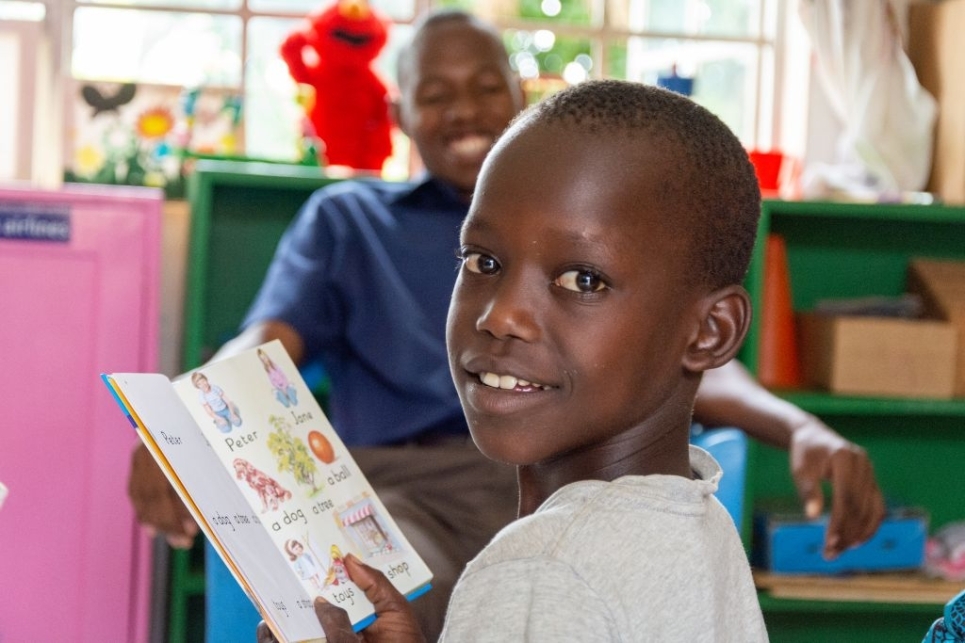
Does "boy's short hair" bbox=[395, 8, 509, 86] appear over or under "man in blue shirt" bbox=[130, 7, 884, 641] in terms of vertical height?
over

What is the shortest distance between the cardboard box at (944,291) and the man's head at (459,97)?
1056 mm

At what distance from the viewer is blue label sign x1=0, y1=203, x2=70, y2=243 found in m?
1.93

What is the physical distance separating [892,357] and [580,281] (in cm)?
178

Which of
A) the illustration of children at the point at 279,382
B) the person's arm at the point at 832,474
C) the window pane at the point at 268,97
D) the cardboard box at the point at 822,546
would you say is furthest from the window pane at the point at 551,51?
the illustration of children at the point at 279,382

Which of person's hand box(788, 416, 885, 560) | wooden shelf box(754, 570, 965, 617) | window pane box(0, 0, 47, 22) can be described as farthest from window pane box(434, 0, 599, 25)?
person's hand box(788, 416, 885, 560)

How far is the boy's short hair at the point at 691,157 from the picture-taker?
83cm

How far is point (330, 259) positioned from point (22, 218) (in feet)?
1.62

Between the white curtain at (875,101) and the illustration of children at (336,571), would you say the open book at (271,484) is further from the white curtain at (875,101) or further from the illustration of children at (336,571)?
the white curtain at (875,101)

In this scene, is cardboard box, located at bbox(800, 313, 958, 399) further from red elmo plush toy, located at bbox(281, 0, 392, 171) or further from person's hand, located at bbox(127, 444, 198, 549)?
person's hand, located at bbox(127, 444, 198, 549)

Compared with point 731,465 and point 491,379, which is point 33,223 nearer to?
point 731,465

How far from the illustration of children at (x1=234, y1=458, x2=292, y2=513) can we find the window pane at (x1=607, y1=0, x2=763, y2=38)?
2526mm

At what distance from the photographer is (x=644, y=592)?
743mm

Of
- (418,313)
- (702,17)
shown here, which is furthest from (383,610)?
(702,17)

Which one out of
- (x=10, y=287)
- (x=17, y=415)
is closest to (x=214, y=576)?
(x=17, y=415)
